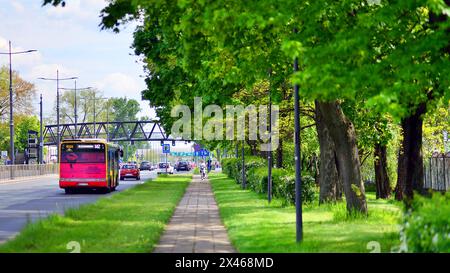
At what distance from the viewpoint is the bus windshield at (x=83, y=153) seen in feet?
139

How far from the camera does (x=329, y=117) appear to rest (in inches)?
917

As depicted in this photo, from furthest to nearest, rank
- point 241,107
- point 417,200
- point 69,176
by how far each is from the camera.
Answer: point 69,176 → point 241,107 → point 417,200

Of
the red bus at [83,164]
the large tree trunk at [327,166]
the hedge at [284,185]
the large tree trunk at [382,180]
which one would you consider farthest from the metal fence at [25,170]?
the large tree trunk at [327,166]

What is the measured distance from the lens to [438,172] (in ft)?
160

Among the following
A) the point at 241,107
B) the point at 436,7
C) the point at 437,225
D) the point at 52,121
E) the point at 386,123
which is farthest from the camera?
the point at 52,121

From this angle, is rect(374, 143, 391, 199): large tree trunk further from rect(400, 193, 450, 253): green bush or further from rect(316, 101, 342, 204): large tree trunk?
rect(400, 193, 450, 253): green bush

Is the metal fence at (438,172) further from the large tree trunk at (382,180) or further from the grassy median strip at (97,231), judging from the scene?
the grassy median strip at (97,231)

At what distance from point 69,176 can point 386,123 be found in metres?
16.3

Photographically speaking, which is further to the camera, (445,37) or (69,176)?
(69,176)

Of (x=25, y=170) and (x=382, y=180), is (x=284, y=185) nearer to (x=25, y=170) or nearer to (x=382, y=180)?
(x=382, y=180)

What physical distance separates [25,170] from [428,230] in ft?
234
